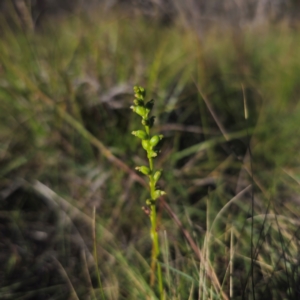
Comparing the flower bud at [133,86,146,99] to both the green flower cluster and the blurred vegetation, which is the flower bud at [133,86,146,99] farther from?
the blurred vegetation

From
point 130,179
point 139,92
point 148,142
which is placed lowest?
point 130,179

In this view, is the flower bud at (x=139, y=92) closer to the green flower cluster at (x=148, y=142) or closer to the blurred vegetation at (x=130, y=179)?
the green flower cluster at (x=148, y=142)

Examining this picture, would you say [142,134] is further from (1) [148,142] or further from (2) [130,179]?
(2) [130,179]

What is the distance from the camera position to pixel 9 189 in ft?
4.93

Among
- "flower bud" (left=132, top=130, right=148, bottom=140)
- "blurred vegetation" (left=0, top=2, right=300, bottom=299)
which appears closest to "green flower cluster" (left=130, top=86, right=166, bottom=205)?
"flower bud" (left=132, top=130, right=148, bottom=140)

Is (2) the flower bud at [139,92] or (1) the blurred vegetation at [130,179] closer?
(2) the flower bud at [139,92]

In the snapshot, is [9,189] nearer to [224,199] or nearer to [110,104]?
[110,104]

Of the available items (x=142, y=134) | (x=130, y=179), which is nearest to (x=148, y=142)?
(x=142, y=134)

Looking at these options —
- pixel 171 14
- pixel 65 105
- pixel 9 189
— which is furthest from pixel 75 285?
pixel 171 14

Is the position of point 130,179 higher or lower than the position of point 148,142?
lower

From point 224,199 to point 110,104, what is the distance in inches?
26.7

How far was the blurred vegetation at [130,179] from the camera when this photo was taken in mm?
1093

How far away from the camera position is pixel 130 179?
1.46 m

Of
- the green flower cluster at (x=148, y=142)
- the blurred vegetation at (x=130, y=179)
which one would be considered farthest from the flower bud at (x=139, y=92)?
the blurred vegetation at (x=130, y=179)
